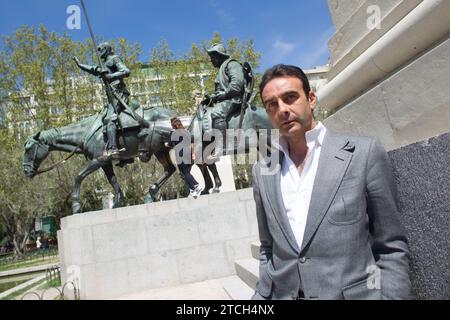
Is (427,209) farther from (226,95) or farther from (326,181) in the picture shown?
(226,95)

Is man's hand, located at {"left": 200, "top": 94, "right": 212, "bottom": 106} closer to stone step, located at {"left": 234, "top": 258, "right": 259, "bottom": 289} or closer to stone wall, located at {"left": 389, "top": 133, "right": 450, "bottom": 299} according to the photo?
stone step, located at {"left": 234, "top": 258, "right": 259, "bottom": 289}

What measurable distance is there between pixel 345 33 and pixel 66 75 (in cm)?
2527

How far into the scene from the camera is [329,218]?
151 centimetres

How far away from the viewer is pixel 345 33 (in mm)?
2699

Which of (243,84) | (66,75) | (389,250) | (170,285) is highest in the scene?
(66,75)

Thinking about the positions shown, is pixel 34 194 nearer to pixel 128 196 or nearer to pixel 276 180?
pixel 128 196

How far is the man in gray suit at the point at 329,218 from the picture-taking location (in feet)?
4.79

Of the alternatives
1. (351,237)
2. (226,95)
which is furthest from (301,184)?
(226,95)

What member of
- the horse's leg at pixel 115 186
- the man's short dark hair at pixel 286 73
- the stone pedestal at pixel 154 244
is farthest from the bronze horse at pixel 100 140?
the man's short dark hair at pixel 286 73

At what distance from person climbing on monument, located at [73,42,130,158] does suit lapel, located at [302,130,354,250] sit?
7.89 metres

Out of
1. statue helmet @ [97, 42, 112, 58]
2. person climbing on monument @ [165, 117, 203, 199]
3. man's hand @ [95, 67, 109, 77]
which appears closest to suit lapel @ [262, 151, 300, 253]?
person climbing on monument @ [165, 117, 203, 199]

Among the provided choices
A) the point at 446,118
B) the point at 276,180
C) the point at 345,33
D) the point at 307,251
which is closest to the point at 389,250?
the point at 307,251

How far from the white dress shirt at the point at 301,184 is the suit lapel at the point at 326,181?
56mm

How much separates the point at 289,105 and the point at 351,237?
685mm
